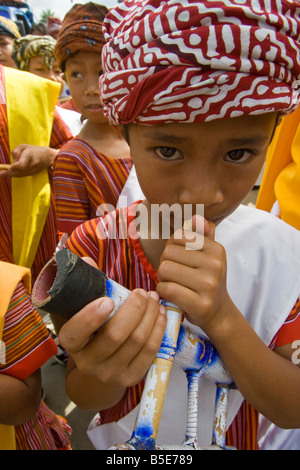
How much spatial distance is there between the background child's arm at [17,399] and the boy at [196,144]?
0.84 ft

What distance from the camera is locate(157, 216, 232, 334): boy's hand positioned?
0.53 meters

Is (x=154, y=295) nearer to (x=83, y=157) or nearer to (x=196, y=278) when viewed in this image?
(x=196, y=278)

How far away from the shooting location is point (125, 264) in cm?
84

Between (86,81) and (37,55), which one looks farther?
(37,55)

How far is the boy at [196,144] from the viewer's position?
53 cm

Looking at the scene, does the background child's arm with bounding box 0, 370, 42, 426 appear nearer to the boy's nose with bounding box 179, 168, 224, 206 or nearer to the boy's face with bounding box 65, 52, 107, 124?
the boy's nose with bounding box 179, 168, 224, 206

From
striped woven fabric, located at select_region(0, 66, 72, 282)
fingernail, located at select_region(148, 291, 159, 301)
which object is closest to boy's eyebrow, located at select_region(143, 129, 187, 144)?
fingernail, located at select_region(148, 291, 159, 301)

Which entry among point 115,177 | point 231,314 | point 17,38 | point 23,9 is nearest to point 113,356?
point 231,314

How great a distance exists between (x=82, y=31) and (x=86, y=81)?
0.18 meters

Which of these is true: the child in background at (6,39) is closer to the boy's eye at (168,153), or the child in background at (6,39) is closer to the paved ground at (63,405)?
the paved ground at (63,405)

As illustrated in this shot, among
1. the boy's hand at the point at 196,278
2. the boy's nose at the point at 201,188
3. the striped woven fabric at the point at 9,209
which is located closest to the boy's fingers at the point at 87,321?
the boy's hand at the point at 196,278

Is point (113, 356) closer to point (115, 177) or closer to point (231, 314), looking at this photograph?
point (231, 314)

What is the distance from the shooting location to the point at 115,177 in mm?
1438

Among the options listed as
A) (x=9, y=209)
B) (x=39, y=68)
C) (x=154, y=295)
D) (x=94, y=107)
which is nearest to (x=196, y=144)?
(x=154, y=295)
